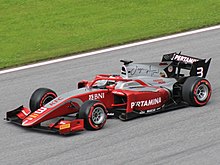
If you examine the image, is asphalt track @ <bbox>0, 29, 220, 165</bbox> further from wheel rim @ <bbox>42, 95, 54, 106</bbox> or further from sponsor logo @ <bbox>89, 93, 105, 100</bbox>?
wheel rim @ <bbox>42, 95, 54, 106</bbox>

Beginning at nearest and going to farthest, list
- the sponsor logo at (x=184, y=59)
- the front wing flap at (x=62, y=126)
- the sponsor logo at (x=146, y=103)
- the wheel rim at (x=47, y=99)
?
the front wing flap at (x=62, y=126)
the sponsor logo at (x=146, y=103)
the wheel rim at (x=47, y=99)
the sponsor logo at (x=184, y=59)

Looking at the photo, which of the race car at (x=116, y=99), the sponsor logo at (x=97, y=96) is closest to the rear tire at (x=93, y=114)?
the race car at (x=116, y=99)

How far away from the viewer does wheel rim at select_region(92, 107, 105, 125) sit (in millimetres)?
12781

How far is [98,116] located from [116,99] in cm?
75

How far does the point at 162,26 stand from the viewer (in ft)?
70.9

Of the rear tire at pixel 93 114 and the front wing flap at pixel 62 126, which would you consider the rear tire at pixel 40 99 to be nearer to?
the front wing flap at pixel 62 126

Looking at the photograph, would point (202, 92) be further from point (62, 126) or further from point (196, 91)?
point (62, 126)

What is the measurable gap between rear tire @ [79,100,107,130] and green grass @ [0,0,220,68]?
6.23m

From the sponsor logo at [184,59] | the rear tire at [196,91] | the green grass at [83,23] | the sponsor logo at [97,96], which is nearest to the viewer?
the sponsor logo at [97,96]

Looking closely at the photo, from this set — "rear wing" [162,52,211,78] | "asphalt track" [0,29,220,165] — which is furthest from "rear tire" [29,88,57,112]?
"rear wing" [162,52,211,78]

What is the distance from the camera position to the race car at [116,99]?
12.8 metres

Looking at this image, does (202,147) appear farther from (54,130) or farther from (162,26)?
(162,26)

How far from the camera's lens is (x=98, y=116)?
508 inches

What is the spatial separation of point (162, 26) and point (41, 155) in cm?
1049
